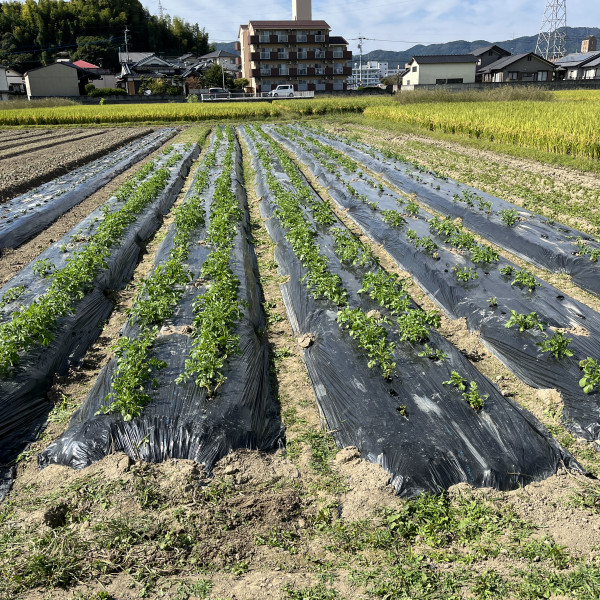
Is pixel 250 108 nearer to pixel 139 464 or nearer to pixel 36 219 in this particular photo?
pixel 36 219

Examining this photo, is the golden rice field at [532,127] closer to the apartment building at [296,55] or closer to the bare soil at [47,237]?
the bare soil at [47,237]

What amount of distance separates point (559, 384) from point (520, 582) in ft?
8.07

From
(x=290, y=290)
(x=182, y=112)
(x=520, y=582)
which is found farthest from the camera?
(x=182, y=112)

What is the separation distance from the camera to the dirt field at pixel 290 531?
3.12 meters

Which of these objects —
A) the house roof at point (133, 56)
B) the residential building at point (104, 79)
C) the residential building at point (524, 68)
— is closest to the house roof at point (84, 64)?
the residential building at point (104, 79)

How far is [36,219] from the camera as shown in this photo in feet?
38.2

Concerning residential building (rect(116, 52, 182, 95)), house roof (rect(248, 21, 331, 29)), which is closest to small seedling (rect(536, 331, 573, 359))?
house roof (rect(248, 21, 331, 29))

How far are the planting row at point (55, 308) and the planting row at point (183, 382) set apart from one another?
660 mm

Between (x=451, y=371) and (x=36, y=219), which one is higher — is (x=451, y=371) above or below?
below

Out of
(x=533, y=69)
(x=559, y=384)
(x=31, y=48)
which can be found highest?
(x=31, y=48)

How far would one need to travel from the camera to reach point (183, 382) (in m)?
4.80

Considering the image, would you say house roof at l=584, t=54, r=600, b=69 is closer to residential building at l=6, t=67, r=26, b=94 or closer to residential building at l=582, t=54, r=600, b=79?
residential building at l=582, t=54, r=600, b=79

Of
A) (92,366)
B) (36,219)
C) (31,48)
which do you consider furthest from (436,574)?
(31,48)

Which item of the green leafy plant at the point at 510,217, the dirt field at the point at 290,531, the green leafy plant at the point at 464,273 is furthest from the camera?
the green leafy plant at the point at 510,217
